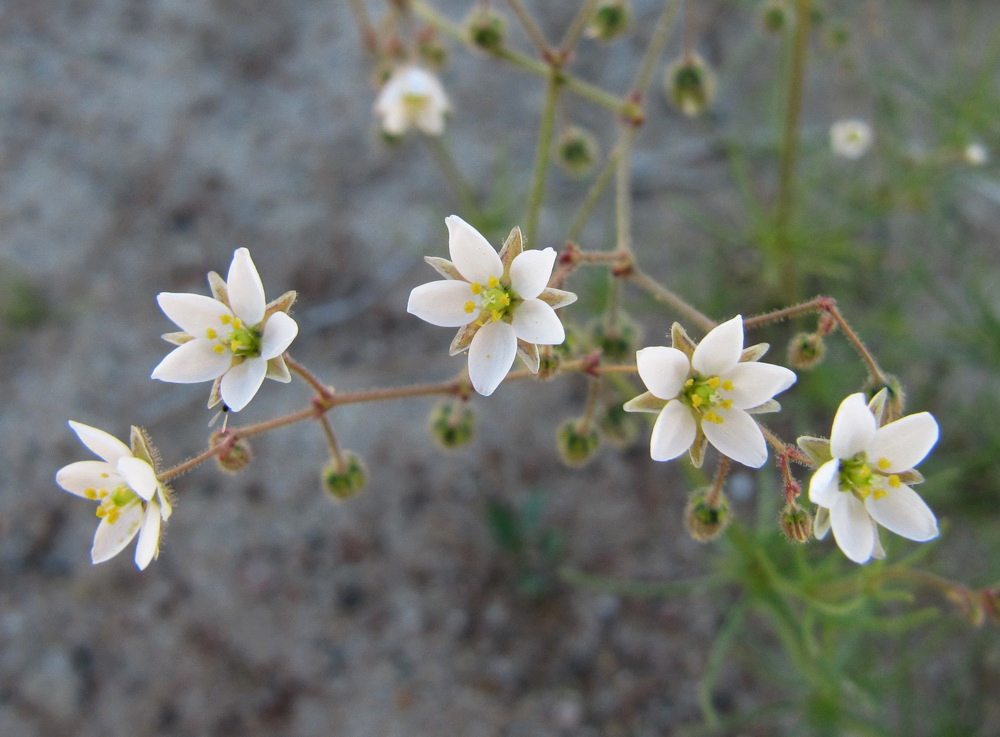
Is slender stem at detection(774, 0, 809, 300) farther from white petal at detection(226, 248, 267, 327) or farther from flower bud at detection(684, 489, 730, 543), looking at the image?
white petal at detection(226, 248, 267, 327)

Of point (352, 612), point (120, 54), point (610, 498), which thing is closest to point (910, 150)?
point (610, 498)

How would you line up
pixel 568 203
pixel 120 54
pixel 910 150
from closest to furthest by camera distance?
pixel 910 150 → pixel 568 203 → pixel 120 54

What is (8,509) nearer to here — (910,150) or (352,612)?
(352,612)

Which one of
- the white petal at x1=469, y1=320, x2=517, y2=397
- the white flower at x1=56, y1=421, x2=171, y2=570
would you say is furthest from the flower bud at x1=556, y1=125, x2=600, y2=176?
the white flower at x1=56, y1=421, x2=171, y2=570

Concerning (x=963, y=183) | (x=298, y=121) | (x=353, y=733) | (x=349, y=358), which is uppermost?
(x=298, y=121)

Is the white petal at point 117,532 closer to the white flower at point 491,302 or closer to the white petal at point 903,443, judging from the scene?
the white flower at point 491,302

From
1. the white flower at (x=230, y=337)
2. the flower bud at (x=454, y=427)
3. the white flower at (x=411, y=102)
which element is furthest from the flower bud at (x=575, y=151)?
the white flower at (x=230, y=337)

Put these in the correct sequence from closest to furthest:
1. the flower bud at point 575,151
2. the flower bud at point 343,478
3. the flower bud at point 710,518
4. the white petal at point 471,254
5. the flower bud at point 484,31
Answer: the white petal at point 471,254 → the flower bud at point 710,518 → the flower bud at point 343,478 → the flower bud at point 484,31 → the flower bud at point 575,151
